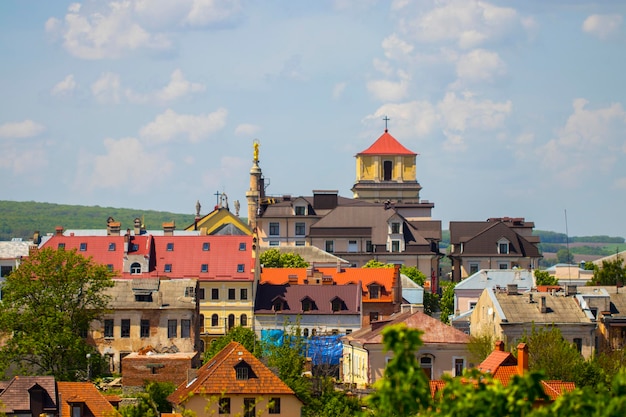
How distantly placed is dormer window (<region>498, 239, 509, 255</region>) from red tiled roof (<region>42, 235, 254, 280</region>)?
36848mm

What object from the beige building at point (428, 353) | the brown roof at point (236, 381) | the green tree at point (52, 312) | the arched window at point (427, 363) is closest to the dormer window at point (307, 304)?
the green tree at point (52, 312)

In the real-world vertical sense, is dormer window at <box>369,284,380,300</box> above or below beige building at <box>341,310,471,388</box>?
above

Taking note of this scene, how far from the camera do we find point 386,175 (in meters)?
164

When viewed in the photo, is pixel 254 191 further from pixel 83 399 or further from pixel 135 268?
pixel 83 399

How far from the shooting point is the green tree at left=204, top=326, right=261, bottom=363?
280 ft

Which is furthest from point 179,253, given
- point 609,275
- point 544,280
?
point 609,275

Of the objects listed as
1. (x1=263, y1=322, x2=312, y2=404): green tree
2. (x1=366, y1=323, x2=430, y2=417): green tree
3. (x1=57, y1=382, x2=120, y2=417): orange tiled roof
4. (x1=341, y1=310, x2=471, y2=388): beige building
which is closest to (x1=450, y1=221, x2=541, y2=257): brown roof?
(x1=263, y1=322, x2=312, y2=404): green tree

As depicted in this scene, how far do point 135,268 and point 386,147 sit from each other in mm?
70096

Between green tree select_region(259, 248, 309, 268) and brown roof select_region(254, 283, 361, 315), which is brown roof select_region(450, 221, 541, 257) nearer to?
green tree select_region(259, 248, 309, 268)

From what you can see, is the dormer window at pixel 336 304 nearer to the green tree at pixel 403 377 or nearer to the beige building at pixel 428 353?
the beige building at pixel 428 353

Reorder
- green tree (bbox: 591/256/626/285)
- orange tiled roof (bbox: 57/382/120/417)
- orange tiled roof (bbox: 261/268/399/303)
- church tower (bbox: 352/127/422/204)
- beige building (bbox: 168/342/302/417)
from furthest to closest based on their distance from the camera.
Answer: church tower (bbox: 352/127/422/204) < green tree (bbox: 591/256/626/285) < orange tiled roof (bbox: 261/268/399/303) < beige building (bbox: 168/342/302/417) < orange tiled roof (bbox: 57/382/120/417)

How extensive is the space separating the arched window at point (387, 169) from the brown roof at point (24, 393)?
327ft

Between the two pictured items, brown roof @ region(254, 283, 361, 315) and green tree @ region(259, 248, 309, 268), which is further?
green tree @ region(259, 248, 309, 268)

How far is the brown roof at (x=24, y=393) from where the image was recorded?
6381 centimetres
